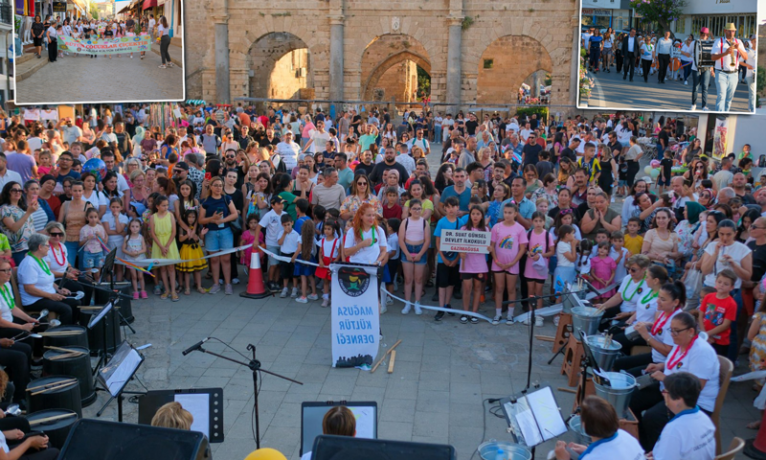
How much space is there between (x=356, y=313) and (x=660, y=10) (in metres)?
6.15

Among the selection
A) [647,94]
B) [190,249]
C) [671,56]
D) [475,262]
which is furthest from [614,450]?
[647,94]

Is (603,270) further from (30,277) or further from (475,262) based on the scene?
(30,277)

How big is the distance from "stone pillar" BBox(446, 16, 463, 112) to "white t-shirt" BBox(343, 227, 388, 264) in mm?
21073

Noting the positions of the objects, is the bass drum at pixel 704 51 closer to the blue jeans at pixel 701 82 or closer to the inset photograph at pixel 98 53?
the blue jeans at pixel 701 82

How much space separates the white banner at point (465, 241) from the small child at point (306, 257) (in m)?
1.88

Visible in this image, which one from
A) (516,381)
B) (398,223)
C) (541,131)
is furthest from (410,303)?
(541,131)

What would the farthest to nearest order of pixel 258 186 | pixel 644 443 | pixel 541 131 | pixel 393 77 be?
1. pixel 393 77
2. pixel 541 131
3. pixel 258 186
4. pixel 644 443

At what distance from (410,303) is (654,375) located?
393cm

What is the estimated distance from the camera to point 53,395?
6047 millimetres

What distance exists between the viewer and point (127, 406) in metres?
6.86

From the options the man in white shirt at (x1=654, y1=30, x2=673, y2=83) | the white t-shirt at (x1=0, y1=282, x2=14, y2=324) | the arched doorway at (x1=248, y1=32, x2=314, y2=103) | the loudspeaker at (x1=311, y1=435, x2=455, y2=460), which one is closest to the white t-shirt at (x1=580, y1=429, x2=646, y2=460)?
the loudspeaker at (x1=311, y1=435, x2=455, y2=460)

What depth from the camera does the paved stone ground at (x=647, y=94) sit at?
10539 millimetres

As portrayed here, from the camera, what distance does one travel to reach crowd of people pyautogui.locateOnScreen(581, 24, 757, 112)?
10.0 meters

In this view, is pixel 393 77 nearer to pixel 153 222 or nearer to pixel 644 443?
pixel 153 222
